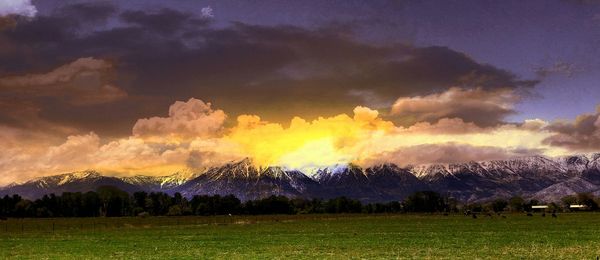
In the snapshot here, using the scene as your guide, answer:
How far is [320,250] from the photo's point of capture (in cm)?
4950

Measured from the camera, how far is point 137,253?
50.0 m

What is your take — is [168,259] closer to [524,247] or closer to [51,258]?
[51,258]

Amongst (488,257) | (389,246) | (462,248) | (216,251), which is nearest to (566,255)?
(488,257)

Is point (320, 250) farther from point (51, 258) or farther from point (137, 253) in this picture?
point (51, 258)

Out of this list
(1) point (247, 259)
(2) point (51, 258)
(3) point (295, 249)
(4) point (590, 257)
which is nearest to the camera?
(4) point (590, 257)

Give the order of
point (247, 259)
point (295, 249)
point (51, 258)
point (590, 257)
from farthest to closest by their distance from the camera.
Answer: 1. point (295, 249)
2. point (51, 258)
3. point (247, 259)
4. point (590, 257)

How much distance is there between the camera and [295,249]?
5134 cm

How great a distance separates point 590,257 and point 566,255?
1980 mm

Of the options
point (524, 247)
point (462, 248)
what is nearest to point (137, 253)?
point (462, 248)

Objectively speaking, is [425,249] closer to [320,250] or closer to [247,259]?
[320,250]

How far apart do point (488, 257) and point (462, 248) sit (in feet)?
26.0

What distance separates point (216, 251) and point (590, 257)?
27456mm

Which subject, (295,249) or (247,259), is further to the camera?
(295,249)

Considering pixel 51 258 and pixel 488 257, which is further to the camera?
pixel 51 258
